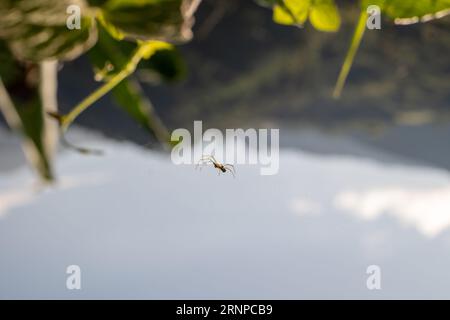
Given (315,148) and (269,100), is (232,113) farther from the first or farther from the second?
(315,148)

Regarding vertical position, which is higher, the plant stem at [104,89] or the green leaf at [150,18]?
the green leaf at [150,18]

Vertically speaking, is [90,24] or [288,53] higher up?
[288,53]

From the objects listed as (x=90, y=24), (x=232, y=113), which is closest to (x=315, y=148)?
(x=232, y=113)

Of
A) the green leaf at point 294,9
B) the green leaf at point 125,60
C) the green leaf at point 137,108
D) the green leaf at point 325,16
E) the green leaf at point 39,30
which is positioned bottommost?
the green leaf at point 137,108
